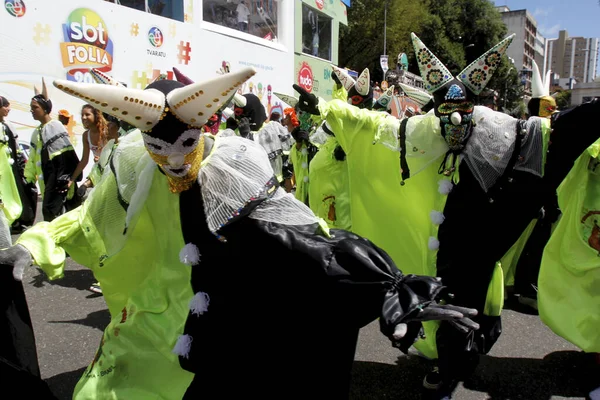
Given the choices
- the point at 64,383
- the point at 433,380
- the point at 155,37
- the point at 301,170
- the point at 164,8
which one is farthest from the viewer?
the point at 164,8

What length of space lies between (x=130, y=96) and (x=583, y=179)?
8.27 ft

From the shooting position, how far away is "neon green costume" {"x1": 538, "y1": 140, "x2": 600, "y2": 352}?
8.77 ft

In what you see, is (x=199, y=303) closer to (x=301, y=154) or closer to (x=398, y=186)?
(x=398, y=186)

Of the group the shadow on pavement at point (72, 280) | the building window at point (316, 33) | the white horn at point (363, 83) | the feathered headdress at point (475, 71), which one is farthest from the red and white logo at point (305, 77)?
the feathered headdress at point (475, 71)

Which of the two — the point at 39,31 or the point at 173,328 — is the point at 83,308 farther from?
the point at 39,31

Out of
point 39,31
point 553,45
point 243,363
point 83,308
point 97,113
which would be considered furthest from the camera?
point 553,45

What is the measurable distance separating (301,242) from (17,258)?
115 cm

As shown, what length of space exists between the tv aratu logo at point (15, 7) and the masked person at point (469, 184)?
809 centimetres

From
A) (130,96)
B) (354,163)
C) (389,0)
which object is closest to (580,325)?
(354,163)

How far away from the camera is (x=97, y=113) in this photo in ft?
14.9

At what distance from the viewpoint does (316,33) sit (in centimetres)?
1977

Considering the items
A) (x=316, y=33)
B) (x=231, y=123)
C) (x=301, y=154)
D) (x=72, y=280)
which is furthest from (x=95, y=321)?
(x=316, y=33)

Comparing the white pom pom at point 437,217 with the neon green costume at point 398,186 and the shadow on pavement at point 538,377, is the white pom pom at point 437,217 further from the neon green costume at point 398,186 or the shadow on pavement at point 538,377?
the shadow on pavement at point 538,377

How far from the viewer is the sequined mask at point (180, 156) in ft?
5.90
